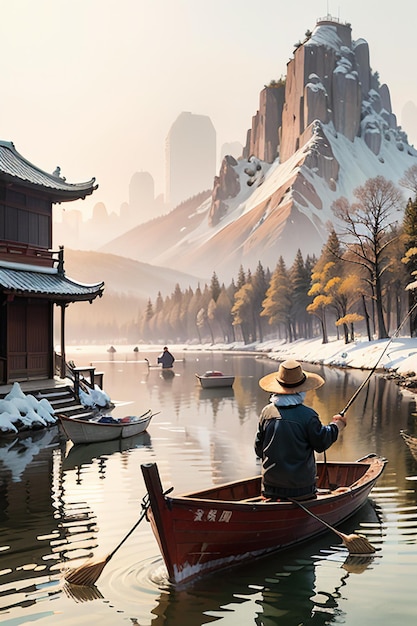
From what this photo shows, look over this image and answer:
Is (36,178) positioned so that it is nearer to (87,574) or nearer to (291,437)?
(291,437)

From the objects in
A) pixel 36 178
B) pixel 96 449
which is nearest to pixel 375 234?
pixel 36 178

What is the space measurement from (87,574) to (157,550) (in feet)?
5.68

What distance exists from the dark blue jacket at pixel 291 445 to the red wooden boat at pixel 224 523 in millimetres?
406

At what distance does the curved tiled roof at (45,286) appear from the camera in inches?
1013

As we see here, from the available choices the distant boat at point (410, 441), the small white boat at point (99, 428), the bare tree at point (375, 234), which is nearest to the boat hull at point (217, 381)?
the small white boat at point (99, 428)

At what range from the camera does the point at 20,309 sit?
28422mm

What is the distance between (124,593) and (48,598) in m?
1.01

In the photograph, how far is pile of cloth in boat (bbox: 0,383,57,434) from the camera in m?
23.1

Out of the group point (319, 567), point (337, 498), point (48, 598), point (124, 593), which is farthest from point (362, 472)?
point (48, 598)

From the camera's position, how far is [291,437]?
34.3 ft

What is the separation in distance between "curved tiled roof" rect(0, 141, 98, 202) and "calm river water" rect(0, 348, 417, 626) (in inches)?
443

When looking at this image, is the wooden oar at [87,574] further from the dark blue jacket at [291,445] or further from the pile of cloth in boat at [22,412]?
the pile of cloth in boat at [22,412]

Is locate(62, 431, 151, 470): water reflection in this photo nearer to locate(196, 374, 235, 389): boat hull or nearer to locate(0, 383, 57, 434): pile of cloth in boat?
locate(0, 383, 57, 434): pile of cloth in boat

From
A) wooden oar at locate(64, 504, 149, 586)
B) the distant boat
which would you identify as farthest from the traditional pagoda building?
wooden oar at locate(64, 504, 149, 586)
